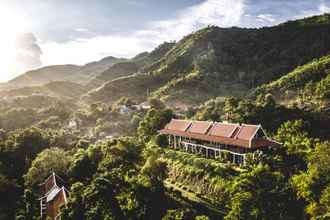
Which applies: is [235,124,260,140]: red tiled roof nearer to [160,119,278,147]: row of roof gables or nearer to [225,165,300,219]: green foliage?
[160,119,278,147]: row of roof gables

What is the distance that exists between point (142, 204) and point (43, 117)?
8928 centimetres

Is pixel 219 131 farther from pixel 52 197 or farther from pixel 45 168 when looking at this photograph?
pixel 45 168

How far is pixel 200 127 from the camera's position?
46.0 metres

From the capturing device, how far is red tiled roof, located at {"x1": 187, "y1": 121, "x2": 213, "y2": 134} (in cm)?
4466

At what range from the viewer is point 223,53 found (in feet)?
454

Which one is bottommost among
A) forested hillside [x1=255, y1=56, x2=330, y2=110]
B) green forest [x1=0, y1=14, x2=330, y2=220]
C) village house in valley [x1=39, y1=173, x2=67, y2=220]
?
village house in valley [x1=39, y1=173, x2=67, y2=220]

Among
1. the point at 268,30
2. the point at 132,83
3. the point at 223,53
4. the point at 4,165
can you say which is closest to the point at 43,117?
the point at 132,83

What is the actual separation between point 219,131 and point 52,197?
66.5 ft

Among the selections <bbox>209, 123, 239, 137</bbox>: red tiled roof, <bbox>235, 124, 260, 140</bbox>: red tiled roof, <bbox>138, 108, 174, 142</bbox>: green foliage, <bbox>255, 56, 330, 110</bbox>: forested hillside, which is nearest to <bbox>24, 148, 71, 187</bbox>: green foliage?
<bbox>138, 108, 174, 142</bbox>: green foliage

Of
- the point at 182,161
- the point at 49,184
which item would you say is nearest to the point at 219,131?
the point at 182,161

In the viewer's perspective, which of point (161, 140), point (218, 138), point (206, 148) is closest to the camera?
point (218, 138)

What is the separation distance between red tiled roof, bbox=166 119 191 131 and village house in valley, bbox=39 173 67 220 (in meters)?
18.0

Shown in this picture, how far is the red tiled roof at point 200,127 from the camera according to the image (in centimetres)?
4466

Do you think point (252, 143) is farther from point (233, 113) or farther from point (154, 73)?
point (154, 73)
